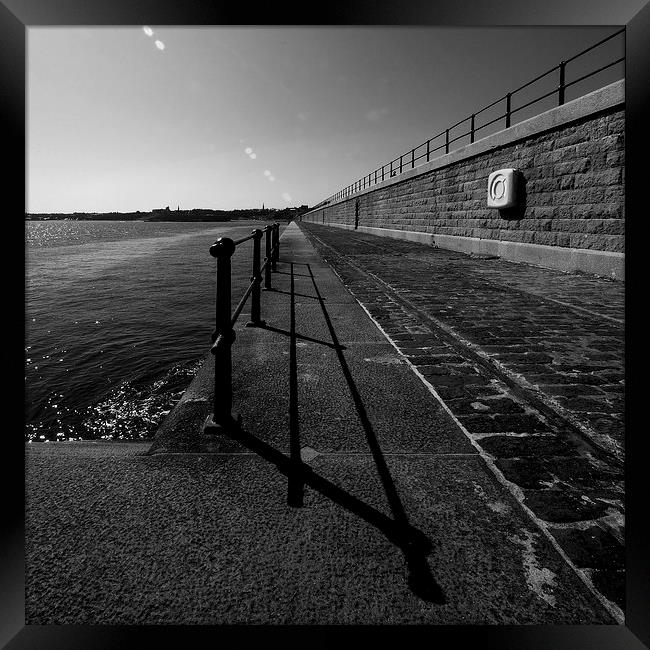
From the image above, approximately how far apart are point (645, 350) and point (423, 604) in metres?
0.94

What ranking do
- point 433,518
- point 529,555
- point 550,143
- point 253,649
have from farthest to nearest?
point 550,143 < point 433,518 < point 529,555 < point 253,649

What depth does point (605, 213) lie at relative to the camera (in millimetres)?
7801

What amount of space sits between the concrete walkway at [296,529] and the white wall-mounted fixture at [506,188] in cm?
922

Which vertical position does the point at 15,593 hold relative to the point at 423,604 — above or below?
above

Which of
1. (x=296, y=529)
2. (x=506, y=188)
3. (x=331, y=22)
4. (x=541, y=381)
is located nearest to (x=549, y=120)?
(x=506, y=188)

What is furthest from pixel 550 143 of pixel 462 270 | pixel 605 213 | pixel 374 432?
pixel 374 432

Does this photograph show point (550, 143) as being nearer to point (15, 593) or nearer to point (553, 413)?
point (553, 413)

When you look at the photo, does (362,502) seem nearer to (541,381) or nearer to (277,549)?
(277,549)

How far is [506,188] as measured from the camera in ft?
34.7

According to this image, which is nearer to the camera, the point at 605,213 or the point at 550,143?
the point at 605,213

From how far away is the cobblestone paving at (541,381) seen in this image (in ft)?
5.78

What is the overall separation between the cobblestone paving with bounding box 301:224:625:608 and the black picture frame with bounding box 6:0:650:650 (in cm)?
43

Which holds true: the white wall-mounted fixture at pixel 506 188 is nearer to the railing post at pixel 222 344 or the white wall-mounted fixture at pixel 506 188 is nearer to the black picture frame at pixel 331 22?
the railing post at pixel 222 344

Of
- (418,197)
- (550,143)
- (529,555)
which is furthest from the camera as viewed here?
(418,197)
